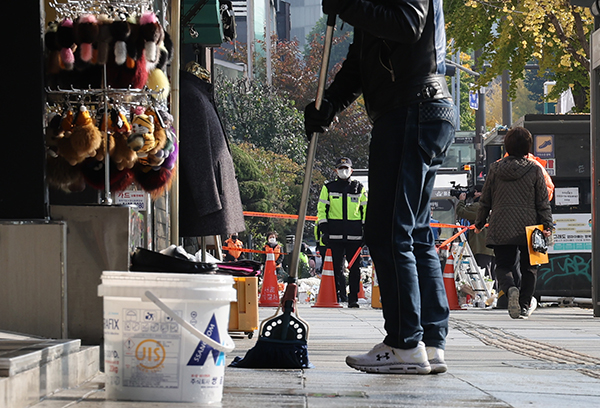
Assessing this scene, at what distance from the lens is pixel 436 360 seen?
4352 millimetres

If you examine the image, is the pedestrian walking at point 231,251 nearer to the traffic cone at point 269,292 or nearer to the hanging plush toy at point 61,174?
the traffic cone at point 269,292

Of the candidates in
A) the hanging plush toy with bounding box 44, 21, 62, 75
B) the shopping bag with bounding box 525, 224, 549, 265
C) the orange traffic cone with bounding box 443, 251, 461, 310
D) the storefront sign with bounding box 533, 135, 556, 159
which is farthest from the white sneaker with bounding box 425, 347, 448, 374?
the storefront sign with bounding box 533, 135, 556, 159

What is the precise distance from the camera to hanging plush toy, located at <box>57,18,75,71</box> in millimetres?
4246

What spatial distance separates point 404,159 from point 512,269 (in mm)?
5918

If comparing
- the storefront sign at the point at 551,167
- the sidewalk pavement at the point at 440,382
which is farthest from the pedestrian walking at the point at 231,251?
the sidewalk pavement at the point at 440,382

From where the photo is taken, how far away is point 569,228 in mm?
12953

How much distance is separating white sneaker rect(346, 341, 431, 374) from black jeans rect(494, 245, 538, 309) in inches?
215

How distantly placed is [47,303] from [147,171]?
3.40 ft

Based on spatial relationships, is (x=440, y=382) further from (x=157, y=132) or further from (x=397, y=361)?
(x=157, y=132)

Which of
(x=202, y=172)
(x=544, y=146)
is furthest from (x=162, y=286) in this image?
(x=544, y=146)

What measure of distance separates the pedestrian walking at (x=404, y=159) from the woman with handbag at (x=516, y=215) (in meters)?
5.09

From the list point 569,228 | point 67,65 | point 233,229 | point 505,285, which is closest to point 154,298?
point 67,65

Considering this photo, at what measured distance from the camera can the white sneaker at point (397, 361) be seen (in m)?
4.19

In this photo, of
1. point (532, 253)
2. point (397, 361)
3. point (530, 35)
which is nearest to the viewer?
point (397, 361)
